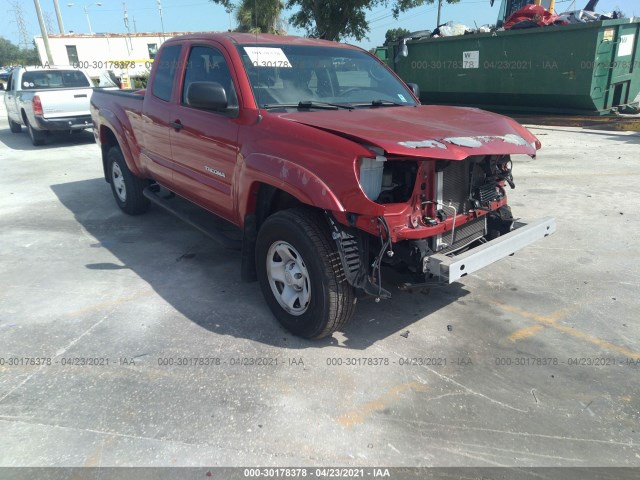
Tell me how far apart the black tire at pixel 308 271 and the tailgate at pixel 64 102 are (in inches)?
403

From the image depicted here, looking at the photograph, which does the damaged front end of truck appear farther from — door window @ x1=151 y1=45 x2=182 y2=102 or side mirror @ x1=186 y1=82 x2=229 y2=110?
door window @ x1=151 y1=45 x2=182 y2=102

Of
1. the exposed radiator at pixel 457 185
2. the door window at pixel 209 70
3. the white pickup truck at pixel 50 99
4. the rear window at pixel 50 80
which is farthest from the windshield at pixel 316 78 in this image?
the rear window at pixel 50 80

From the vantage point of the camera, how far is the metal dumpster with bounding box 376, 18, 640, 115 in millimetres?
11484

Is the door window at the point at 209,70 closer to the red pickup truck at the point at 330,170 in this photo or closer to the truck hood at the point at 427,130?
the red pickup truck at the point at 330,170

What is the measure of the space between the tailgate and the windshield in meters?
9.33

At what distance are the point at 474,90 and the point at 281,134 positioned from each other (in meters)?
12.3

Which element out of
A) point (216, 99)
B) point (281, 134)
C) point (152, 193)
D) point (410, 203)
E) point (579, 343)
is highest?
point (216, 99)

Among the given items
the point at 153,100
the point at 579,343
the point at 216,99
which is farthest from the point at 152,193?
the point at 579,343

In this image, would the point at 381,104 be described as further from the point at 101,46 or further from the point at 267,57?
the point at 101,46

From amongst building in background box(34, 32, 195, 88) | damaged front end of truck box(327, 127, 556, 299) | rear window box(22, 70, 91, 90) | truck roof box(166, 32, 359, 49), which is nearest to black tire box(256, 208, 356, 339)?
damaged front end of truck box(327, 127, 556, 299)

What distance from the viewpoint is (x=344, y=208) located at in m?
2.88

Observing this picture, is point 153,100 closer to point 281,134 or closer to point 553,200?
point 281,134

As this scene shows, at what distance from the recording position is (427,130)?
3150mm

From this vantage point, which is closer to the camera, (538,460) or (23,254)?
(538,460)
